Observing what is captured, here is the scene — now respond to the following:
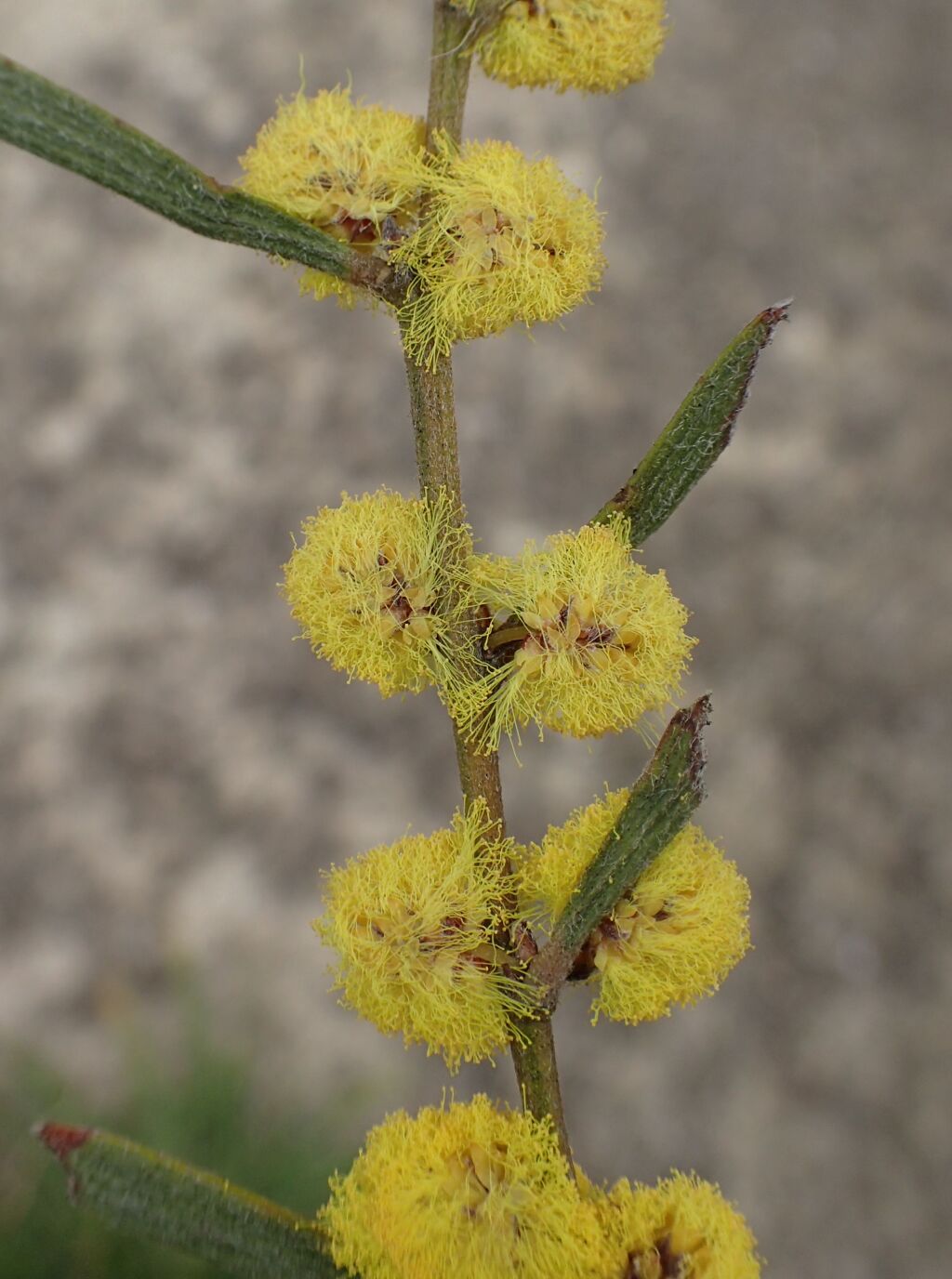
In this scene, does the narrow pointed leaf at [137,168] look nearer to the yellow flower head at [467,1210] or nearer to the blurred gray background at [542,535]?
the yellow flower head at [467,1210]

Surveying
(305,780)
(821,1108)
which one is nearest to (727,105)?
(305,780)

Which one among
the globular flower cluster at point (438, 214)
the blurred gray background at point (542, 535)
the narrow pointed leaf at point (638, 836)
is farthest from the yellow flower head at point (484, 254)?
the blurred gray background at point (542, 535)

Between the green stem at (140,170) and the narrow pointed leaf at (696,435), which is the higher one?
the green stem at (140,170)

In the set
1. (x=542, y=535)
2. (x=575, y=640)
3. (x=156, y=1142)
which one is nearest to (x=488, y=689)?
(x=575, y=640)

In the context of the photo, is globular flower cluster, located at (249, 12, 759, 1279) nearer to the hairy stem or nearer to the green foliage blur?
the hairy stem

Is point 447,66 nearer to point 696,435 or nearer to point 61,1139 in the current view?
point 696,435
